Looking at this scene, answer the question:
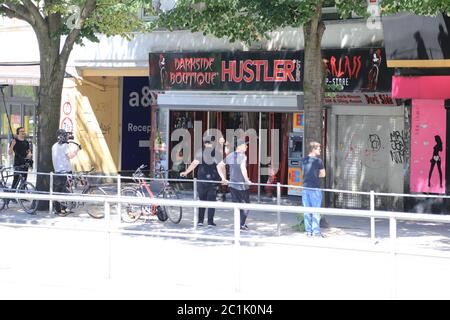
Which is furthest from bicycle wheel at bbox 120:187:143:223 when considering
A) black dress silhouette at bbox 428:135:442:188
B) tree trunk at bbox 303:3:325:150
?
black dress silhouette at bbox 428:135:442:188

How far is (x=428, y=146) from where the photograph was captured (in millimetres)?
18000

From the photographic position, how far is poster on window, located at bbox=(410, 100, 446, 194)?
1783 cm

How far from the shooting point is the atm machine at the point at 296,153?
20719mm

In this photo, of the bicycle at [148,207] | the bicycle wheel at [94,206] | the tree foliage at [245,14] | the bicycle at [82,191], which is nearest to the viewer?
the tree foliage at [245,14]

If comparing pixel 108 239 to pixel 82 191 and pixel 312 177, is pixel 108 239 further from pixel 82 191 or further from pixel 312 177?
pixel 82 191

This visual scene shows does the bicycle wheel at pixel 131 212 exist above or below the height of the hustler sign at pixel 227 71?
below

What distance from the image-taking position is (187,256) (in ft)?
33.8

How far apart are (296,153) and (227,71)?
102 inches

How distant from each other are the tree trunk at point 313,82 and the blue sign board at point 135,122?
10.2 metres

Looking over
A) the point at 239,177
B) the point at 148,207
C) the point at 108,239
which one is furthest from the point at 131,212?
the point at 108,239

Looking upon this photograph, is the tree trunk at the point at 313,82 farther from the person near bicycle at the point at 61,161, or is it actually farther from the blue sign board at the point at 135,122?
the blue sign board at the point at 135,122

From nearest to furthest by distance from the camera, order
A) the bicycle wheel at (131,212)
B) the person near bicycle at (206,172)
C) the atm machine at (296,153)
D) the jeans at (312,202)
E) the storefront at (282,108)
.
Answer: the jeans at (312,202) → the bicycle wheel at (131,212) → the person near bicycle at (206,172) → the storefront at (282,108) → the atm machine at (296,153)

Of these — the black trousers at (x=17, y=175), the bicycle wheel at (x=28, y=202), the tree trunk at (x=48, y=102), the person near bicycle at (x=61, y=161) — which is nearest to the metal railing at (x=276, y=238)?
the bicycle wheel at (x=28, y=202)
